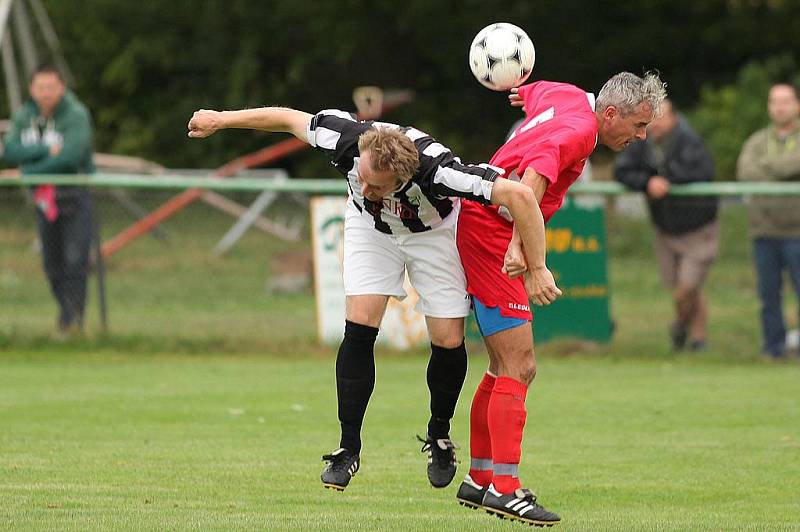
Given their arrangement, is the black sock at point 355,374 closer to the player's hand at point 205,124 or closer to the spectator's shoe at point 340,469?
the spectator's shoe at point 340,469

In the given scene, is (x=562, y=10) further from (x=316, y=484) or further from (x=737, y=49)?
(x=316, y=484)

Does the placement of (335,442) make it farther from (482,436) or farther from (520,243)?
(520,243)

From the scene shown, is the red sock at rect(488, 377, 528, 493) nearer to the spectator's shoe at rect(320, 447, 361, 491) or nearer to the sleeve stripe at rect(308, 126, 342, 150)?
the spectator's shoe at rect(320, 447, 361, 491)

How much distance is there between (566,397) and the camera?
35.5 feet

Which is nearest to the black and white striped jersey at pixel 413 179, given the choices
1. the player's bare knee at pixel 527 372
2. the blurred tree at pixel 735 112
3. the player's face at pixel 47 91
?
the player's bare knee at pixel 527 372

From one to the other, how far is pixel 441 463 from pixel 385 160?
1.68 metres

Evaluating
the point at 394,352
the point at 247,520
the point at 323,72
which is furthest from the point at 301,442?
the point at 323,72

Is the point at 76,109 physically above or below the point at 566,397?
above

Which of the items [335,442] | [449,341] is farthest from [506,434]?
[335,442]

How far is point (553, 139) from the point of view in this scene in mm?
6367

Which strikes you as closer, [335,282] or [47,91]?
[335,282]

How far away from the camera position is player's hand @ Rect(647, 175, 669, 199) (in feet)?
42.0

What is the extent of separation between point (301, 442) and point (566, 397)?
9.17ft

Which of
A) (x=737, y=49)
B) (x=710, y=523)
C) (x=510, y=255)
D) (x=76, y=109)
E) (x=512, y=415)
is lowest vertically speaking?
(x=710, y=523)
